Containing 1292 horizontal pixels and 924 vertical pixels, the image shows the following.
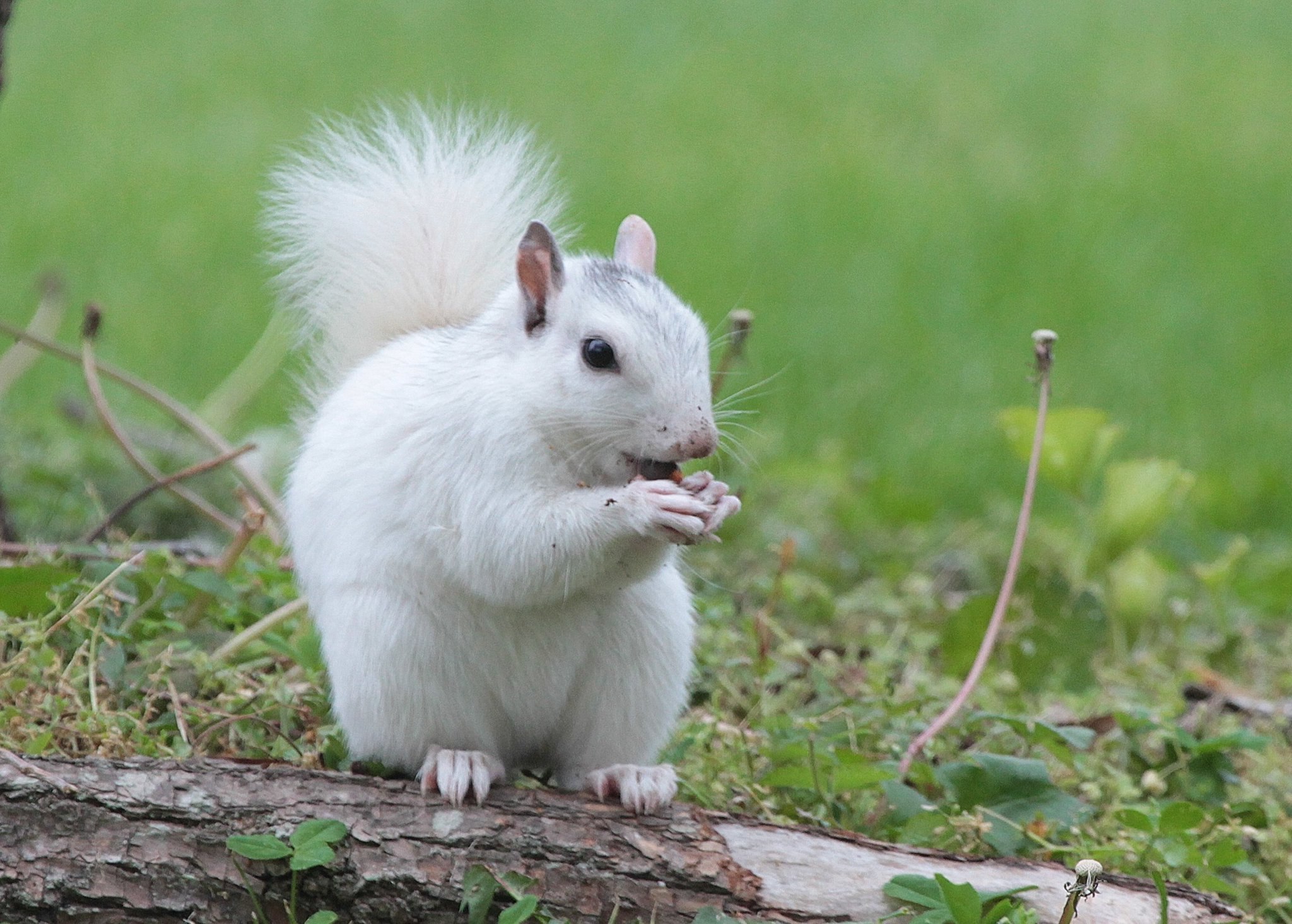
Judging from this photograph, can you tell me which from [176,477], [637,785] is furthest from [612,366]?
[176,477]

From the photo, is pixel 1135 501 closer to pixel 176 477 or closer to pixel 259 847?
pixel 176 477

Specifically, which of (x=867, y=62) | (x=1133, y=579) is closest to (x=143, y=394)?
(x=1133, y=579)

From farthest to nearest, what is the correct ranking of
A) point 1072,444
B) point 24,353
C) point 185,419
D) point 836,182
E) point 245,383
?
point 836,182
point 245,383
point 24,353
point 185,419
point 1072,444

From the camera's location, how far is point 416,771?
220 centimetres

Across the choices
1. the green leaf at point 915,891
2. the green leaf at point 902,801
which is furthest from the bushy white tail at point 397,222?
the green leaf at point 915,891

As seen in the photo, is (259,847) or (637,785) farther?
(637,785)

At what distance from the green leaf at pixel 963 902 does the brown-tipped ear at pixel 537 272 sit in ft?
3.01

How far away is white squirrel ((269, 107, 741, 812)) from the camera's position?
1.98m

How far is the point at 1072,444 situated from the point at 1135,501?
0.91 feet

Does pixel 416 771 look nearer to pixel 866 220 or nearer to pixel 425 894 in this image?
pixel 425 894

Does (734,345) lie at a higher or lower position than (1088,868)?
higher

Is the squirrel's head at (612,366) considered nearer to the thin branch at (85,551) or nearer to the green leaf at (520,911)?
the green leaf at (520,911)

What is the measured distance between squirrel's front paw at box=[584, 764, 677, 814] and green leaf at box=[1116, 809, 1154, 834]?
0.74 metres

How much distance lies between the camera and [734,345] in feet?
9.82
